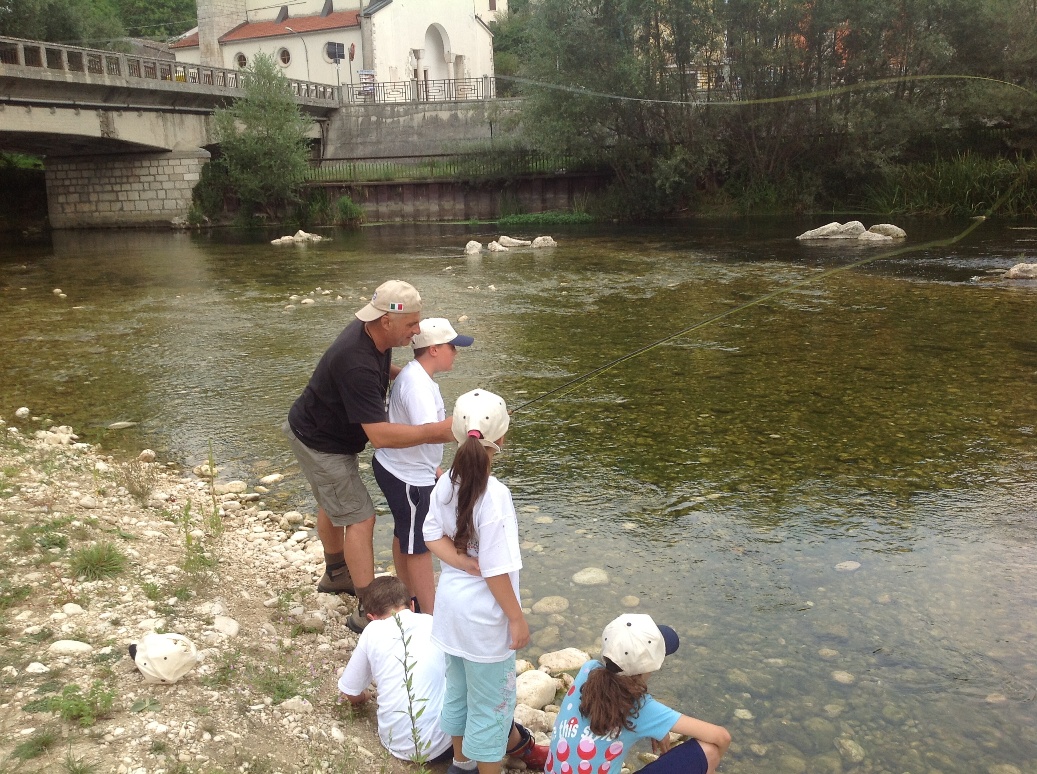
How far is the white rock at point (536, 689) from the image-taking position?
3633 mm

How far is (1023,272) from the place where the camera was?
1360 centimetres

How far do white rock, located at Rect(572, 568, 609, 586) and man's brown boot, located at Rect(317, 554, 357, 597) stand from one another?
115 centimetres

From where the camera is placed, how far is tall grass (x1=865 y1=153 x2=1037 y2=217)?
24.0m

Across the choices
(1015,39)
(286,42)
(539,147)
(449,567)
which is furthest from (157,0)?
(449,567)

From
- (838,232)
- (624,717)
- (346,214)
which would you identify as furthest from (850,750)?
(346,214)

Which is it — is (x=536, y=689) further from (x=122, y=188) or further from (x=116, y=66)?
(x=122, y=188)

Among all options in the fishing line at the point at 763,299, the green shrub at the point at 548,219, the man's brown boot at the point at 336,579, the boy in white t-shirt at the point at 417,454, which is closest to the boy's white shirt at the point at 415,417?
the boy in white t-shirt at the point at 417,454

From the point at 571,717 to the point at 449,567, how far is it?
63 cm

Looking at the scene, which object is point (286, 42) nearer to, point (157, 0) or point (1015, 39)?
point (157, 0)

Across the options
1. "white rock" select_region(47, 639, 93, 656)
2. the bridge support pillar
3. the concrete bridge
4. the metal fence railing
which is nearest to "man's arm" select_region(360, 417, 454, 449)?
"white rock" select_region(47, 639, 93, 656)

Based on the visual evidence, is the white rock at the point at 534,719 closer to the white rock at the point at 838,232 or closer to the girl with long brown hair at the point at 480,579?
the girl with long brown hair at the point at 480,579

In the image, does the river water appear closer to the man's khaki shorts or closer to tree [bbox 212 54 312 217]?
the man's khaki shorts

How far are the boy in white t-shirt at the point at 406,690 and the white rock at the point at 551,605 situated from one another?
1.08 metres

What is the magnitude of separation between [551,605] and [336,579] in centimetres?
107
